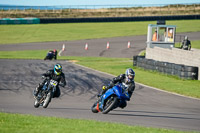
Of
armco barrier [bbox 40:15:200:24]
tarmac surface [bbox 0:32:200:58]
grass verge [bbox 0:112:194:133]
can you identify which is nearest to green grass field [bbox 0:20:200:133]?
grass verge [bbox 0:112:194:133]

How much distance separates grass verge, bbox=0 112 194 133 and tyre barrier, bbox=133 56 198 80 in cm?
1306

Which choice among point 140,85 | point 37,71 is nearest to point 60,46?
point 37,71

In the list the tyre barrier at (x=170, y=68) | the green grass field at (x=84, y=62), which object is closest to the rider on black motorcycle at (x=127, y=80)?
the green grass field at (x=84, y=62)

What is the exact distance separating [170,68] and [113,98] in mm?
12780

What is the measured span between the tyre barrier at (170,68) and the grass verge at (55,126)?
13.1 metres

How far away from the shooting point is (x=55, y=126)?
9266 mm

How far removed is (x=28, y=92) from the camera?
1733 cm

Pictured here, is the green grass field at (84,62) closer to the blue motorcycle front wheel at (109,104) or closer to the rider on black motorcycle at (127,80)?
the blue motorcycle front wheel at (109,104)

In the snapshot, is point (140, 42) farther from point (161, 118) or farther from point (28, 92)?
point (161, 118)

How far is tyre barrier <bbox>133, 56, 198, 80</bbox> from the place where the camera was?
22141 millimetres

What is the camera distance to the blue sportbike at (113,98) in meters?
11.7

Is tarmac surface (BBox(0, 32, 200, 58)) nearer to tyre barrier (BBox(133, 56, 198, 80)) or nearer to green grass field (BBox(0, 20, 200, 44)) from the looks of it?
green grass field (BBox(0, 20, 200, 44))

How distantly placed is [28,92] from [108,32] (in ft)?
144

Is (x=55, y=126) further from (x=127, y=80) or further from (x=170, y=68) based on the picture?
(x=170, y=68)
